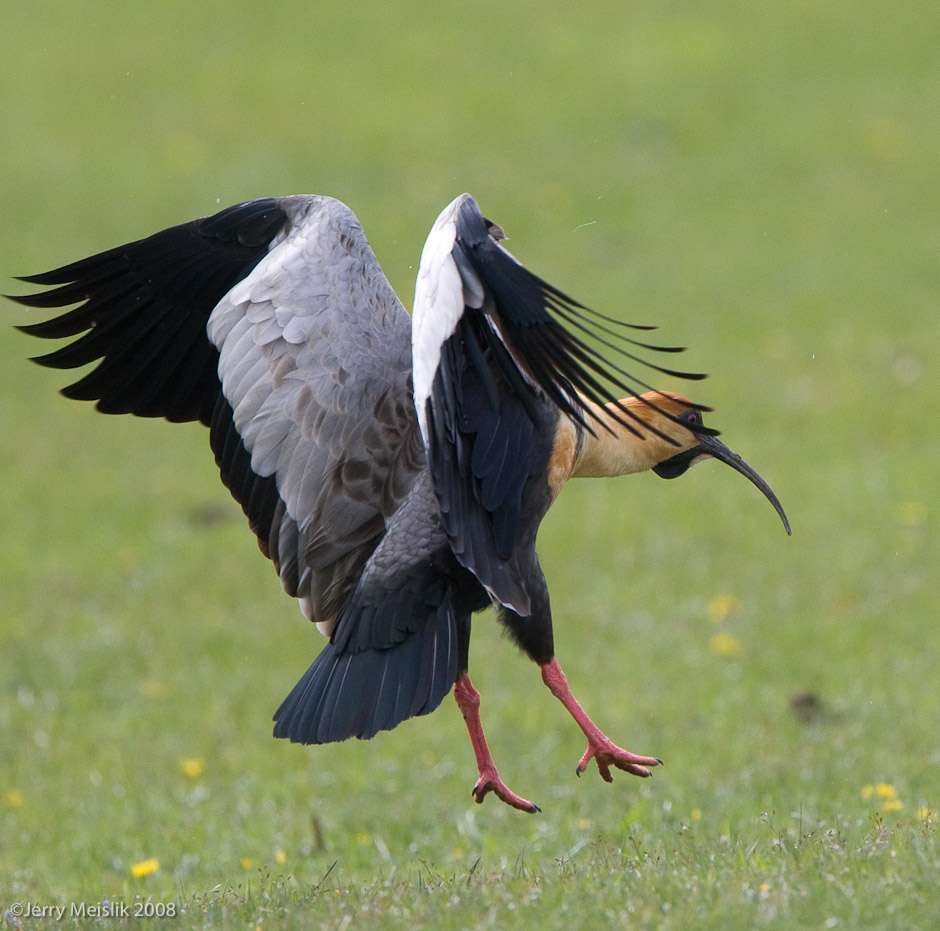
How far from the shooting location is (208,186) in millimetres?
14547

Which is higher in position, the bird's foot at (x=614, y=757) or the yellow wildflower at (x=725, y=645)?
the bird's foot at (x=614, y=757)

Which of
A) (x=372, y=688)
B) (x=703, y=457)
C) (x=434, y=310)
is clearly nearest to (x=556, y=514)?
(x=703, y=457)

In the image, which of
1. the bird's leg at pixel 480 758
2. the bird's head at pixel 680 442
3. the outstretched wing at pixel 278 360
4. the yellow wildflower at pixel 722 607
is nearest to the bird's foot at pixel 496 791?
the bird's leg at pixel 480 758

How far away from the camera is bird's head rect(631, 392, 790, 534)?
4.68m

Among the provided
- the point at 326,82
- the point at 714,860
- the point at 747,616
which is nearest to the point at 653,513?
the point at 747,616

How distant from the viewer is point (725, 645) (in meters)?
7.22

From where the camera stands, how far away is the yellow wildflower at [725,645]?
7.14m

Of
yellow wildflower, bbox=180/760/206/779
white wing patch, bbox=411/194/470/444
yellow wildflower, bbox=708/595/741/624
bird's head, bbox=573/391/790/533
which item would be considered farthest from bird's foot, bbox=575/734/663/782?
yellow wildflower, bbox=708/595/741/624

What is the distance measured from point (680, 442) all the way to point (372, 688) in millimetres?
1360

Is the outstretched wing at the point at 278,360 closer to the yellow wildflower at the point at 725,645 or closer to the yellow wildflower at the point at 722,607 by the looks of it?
the yellow wildflower at the point at 725,645

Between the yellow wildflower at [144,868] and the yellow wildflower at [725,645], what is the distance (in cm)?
315

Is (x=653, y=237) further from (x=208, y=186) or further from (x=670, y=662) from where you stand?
(x=670, y=662)

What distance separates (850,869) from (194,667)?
178 inches

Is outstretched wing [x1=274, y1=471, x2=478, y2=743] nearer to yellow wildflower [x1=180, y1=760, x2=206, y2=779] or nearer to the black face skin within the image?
the black face skin
